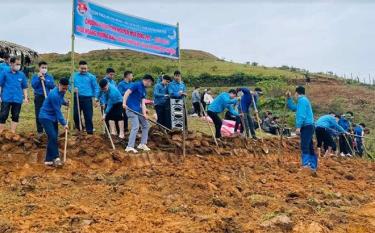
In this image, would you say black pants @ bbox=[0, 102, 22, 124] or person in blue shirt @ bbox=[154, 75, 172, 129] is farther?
person in blue shirt @ bbox=[154, 75, 172, 129]

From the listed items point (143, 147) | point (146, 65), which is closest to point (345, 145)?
point (143, 147)

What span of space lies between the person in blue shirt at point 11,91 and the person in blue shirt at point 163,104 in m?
2.86

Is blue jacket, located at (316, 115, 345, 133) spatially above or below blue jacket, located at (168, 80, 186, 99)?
below

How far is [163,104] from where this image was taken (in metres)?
11.6

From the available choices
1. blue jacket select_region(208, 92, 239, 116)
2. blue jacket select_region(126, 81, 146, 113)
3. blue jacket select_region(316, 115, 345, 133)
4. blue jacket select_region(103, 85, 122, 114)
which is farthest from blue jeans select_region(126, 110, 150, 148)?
blue jacket select_region(316, 115, 345, 133)

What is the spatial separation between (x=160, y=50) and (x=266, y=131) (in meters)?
8.05

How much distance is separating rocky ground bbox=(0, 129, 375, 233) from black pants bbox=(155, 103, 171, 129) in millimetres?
586

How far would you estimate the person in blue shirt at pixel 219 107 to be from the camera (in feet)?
41.1

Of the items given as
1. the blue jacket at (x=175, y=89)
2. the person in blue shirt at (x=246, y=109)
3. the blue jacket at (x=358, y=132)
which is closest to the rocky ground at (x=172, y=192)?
the blue jacket at (x=175, y=89)

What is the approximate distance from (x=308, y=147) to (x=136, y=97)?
3.34 metres

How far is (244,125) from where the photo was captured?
44.2 feet

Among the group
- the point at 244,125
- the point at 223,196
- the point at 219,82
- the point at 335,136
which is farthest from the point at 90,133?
the point at 219,82

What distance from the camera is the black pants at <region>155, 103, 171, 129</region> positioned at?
11625 millimetres

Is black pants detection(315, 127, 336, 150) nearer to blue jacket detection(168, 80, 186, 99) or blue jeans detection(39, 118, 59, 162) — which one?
blue jacket detection(168, 80, 186, 99)
